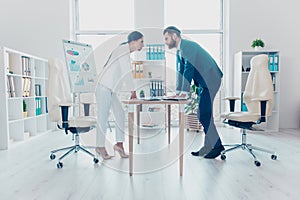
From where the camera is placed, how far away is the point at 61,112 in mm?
2727

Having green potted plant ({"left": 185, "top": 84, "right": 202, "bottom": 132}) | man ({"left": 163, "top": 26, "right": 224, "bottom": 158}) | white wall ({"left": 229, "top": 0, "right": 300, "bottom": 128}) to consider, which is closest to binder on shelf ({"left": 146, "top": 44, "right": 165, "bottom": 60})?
green potted plant ({"left": 185, "top": 84, "right": 202, "bottom": 132})

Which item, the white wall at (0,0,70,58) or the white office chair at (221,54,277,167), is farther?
the white wall at (0,0,70,58)

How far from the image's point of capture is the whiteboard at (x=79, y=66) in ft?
13.0

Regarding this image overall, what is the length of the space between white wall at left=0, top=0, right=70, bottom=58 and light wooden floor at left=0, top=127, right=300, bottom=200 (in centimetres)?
226

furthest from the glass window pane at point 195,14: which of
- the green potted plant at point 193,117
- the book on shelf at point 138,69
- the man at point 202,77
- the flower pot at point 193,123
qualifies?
the man at point 202,77

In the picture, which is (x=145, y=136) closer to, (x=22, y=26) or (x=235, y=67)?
(x=235, y=67)

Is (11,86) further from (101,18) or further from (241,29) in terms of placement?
(241,29)

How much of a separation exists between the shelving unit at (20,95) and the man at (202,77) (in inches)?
90.9

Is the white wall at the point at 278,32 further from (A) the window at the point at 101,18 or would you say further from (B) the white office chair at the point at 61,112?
(B) the white office chair at the point at 61,112

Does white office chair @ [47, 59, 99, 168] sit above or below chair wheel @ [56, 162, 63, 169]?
above

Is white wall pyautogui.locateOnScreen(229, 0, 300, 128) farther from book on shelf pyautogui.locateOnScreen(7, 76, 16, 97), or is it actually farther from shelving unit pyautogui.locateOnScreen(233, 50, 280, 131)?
book on shelf pyautogui.locateOnScreen(7, 76, 16, 97)

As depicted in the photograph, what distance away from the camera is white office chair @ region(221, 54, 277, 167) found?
2832mm

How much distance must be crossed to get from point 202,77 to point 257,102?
26.9 inches

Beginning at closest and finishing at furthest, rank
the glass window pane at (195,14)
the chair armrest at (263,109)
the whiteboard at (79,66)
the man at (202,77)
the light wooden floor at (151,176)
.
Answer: the light wooden floor at (151,176) → the chair armrest at (263,109) → the man at (202,77) → the whiteboard at (79,66) → the glass window pane at (195,14)
